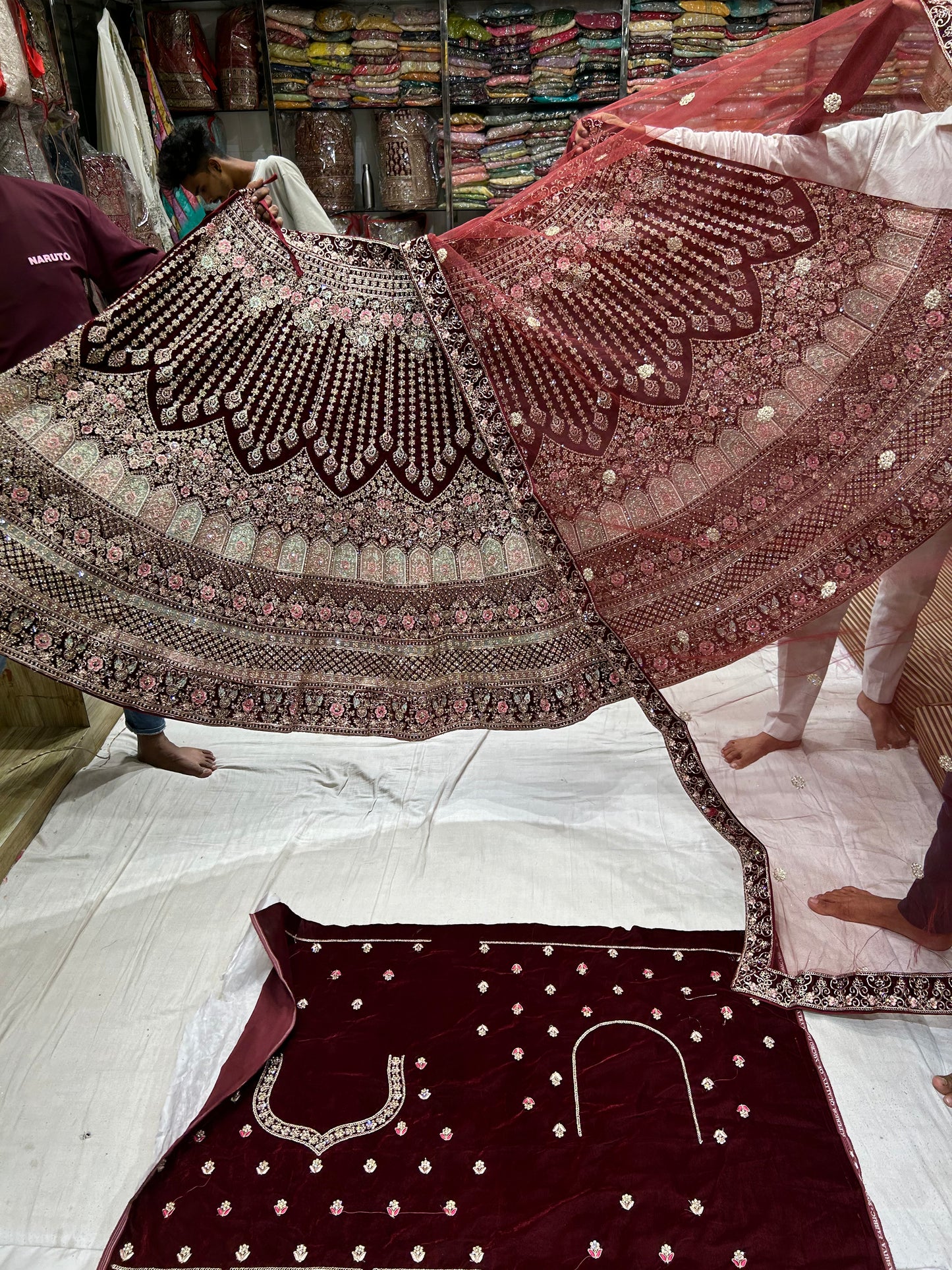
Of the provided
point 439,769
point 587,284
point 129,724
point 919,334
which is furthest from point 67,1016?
point 919,334

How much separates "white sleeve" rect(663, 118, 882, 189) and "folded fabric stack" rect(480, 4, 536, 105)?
2.79 meters

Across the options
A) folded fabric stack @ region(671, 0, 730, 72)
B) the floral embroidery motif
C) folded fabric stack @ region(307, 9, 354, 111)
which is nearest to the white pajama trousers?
the floral embroidery motif

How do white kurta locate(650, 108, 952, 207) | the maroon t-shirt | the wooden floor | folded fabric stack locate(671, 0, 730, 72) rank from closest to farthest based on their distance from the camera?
white kurta locate(650, 108, 952, 207) < the maroon t-shirt < the wooden floor < folded fabric stack locate(671, 0, 730, 72)

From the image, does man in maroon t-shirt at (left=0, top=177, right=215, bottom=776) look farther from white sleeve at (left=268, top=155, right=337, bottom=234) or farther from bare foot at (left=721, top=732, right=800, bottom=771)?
bare foot at (left=721, top=732, right=800, bottom=771)

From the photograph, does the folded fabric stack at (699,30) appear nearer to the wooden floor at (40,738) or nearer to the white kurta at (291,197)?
the white kurta at (291,197)

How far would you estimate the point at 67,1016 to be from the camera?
5.10 feet

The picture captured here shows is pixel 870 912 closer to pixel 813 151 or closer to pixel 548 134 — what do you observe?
pixel 813 151

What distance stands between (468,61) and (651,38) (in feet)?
2.49

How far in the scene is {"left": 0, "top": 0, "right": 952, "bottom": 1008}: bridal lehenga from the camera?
1.45 m

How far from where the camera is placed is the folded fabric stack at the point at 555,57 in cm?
373

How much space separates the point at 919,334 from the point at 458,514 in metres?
0.81

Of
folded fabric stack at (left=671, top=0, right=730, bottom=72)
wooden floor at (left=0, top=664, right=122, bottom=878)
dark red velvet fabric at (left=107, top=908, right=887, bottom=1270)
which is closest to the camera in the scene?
dark red velvet fabric at (left=107, top=908, right=887, bottom=1270)

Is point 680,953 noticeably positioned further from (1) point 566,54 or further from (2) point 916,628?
(1) point 566,54

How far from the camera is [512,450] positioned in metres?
1.62
